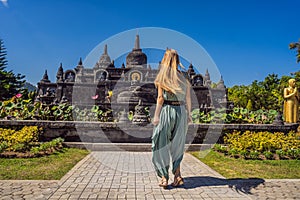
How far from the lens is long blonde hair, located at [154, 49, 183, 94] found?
12.7 feet

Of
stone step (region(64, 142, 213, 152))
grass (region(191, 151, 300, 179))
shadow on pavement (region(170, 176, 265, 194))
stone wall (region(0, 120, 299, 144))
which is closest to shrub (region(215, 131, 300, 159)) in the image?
grass (region(191, 151, 300, 179))

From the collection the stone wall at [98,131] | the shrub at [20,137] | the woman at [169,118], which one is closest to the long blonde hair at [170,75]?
the woman at [169,118]

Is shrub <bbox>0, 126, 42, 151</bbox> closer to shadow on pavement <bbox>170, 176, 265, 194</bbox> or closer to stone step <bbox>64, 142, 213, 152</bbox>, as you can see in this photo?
stone step <bbox>64, 142, 213, 152</bbox>

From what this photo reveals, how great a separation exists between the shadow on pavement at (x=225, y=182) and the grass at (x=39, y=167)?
8.01ft

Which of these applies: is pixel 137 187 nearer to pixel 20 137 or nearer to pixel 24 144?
pixel 24 144

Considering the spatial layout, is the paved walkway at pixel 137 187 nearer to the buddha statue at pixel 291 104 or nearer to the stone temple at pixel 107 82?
the buddha statue at pixel 291 104

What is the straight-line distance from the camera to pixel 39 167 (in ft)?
17.0

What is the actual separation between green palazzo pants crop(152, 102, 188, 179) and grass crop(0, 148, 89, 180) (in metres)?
1.99

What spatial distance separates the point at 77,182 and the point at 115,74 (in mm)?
29977

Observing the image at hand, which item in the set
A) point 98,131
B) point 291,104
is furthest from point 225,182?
point 291,104

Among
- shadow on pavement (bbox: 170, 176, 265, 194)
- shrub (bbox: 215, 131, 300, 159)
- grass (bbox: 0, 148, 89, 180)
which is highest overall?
shrub (bbox: 215, 131, 300, 159)

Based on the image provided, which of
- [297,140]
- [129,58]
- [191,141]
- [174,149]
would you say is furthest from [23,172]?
[129,58]

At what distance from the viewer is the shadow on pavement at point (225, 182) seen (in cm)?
401

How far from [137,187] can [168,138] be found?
95 cm
